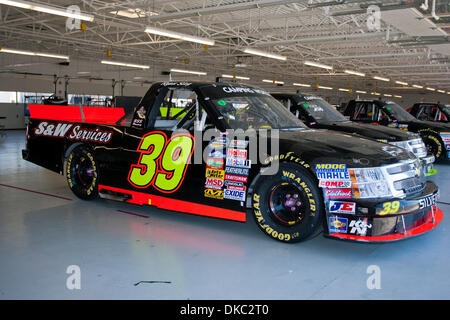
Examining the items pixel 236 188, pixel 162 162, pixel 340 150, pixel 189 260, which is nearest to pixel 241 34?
pixel 162 162

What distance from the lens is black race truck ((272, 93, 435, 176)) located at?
304 inches

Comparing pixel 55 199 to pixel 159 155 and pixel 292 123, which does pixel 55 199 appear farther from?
pixel 292 123

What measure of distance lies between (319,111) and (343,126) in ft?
2.77

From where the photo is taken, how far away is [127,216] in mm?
5535

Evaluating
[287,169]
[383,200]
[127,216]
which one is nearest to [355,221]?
[383,200]

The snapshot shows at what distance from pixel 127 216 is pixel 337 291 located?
3.11 m

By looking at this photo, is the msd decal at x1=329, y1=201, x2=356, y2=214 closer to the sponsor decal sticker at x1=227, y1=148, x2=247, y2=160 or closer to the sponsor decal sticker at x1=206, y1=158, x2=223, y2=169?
the sponsor decal sticker at x1=227, y1=148, x2=247, y2=160

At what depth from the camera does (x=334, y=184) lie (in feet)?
12.9

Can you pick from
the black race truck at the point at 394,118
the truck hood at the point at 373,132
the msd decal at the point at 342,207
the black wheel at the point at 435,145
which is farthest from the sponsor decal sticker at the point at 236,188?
the black wheel at the point at 435,145

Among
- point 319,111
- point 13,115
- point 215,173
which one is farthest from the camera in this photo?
point 13,115

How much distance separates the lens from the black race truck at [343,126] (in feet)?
25.3

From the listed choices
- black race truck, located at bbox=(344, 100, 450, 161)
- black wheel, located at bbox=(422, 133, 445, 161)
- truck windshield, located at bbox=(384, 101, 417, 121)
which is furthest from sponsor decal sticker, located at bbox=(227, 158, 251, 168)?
black wheel, located at bbox=(422, 133, 445, 161)

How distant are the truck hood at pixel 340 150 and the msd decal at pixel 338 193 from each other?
0.79ft

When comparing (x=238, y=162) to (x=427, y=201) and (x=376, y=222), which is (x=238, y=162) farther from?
(x=427, y=201)
